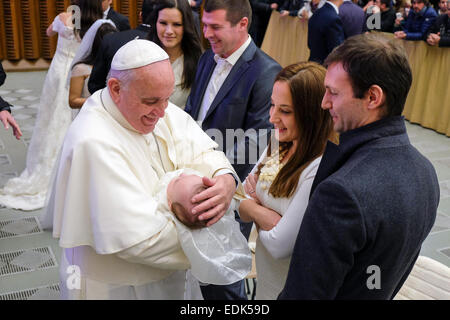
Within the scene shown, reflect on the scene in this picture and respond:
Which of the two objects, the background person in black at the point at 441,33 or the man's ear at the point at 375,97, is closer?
the man's ear at the point at 375,97

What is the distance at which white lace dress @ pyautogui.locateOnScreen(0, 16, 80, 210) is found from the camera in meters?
5.28

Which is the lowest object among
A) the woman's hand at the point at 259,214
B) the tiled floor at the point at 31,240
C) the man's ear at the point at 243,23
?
the tiled floor at the point at 31,240

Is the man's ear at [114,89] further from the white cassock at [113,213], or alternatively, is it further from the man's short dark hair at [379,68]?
the man's short dark hair at [379,68]

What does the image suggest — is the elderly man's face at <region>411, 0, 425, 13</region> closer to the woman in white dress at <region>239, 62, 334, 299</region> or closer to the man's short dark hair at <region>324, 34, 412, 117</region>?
the woman in white dress at <region>239, 62, 334, 299</region>

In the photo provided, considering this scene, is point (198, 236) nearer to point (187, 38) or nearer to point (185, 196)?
point (185, 196)

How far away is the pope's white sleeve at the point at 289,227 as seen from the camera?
210 centimetres

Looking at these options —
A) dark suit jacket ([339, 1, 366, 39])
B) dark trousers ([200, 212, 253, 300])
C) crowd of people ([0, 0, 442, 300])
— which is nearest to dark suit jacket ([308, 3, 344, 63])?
dark suit jacket ([339, 1, 366, 39])

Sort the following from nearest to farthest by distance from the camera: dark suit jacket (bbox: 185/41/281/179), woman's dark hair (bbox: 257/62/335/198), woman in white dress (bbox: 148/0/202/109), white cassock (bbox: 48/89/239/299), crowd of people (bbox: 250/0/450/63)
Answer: white cassock (bbox: 48/89/239/299), woman's dark hair (bbox: 257/62/335/198), dark suit jacket (bbox: 185/41/281/179), woman in white dress (bbox: 148/0/202/109), crowd of people (bbox: 250/0/450/63)

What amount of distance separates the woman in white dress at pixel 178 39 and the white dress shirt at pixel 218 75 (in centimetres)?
35

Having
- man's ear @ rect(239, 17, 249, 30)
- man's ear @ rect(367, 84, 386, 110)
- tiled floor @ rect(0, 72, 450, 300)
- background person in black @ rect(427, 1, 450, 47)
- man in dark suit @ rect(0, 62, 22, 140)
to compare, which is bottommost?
tiled floor @ rect(0, 72, 450, 300)

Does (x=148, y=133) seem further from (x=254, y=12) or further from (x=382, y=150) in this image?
(x=254, y=12)

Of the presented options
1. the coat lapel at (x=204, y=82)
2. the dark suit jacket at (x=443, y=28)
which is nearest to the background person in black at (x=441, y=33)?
the dark suit jacket at (x=443, y=28)

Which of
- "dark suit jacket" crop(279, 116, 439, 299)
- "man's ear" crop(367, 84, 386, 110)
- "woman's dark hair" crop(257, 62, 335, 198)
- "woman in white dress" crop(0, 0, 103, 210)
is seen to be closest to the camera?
"dark suit jacket" crop(279, 116, 439, 299)
